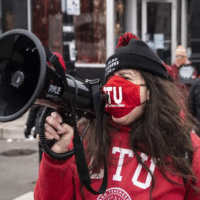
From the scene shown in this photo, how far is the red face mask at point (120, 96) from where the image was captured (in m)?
1.83

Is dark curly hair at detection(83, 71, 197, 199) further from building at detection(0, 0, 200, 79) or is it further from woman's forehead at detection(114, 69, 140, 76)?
building at detection(0, 0, 200, 79)

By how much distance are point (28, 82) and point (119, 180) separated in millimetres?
635

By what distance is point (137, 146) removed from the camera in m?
1.85

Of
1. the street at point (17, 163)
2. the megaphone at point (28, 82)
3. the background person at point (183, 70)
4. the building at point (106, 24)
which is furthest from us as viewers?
the building at point (106, 24)

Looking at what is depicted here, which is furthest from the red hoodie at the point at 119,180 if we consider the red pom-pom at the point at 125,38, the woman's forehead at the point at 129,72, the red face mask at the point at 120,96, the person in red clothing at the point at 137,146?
the red pom-pom at the point at 125,38

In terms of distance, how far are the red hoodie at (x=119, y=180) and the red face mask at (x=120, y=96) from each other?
139 millimetres

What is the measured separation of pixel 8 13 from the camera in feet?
36.7

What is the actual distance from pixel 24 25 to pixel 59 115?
32.5ft

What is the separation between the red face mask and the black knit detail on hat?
0.07 meters

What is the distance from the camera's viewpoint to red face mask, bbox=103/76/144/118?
1829mm

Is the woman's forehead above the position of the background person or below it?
above

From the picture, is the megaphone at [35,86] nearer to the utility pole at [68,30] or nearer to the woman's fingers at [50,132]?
the woman's fingers at [50,132]

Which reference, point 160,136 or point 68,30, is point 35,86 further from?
point 68,30

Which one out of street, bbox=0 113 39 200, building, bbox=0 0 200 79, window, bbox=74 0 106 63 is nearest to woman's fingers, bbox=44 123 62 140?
street, bbox=0 113 39 200
